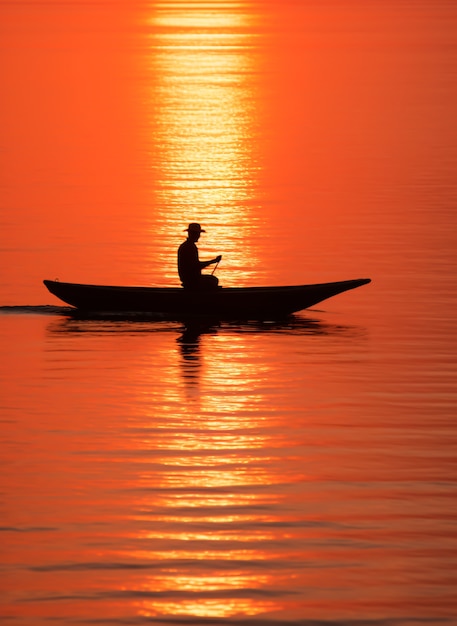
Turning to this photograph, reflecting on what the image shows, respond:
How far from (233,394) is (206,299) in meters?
4.81

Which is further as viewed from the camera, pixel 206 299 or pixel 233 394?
pixel 206 299

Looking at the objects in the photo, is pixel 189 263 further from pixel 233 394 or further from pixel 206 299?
pixel 233 394

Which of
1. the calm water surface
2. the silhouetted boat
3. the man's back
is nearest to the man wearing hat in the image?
the man's back

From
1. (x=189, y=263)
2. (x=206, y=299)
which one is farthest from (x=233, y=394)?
(x=189, y=263)

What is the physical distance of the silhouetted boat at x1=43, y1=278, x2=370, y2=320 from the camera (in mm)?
25125

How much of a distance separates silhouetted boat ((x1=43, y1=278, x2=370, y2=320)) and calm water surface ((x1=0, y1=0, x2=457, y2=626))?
283mm

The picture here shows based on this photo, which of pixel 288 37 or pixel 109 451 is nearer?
pixel 109 451

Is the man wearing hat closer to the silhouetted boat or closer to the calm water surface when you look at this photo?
the silhouetted boat

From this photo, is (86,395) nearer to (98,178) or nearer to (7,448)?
(7,448)

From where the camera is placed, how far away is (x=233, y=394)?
20641mm

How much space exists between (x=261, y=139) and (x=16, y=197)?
53.5ft

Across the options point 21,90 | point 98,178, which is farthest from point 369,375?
point 21,90

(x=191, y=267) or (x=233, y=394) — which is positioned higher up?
(x=191, y=267)

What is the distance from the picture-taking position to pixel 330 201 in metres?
41.4
